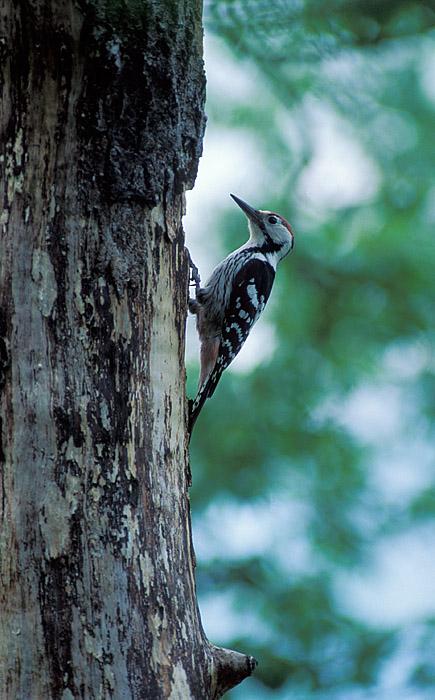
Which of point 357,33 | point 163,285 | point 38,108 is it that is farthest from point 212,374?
point 357,33

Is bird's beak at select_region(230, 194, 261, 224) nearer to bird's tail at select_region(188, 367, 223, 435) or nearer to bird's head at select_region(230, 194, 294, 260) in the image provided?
bird's head at select_region(230, 194, 294, 260)

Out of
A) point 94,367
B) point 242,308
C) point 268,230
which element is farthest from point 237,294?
point 94,367

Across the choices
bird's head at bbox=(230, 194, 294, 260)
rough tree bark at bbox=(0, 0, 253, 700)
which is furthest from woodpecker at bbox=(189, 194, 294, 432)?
rough tree bark at bbox=(0, 0, 253, 700)

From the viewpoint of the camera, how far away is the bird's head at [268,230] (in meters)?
4.22

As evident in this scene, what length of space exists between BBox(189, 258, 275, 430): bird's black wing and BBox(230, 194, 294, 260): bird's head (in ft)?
0.43

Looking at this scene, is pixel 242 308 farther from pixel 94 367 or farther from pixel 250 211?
pixel 94 367

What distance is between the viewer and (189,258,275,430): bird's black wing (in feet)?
11.6

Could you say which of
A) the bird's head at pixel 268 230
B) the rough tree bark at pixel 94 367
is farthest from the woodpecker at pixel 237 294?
the rough tree bark at pixel 94 367

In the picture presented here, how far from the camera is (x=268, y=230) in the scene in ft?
14.0

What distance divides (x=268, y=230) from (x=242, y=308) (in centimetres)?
64

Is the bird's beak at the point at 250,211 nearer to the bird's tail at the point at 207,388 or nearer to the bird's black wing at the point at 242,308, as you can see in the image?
the bird's black wing at the point at 242,308

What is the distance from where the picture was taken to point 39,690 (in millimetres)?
1568

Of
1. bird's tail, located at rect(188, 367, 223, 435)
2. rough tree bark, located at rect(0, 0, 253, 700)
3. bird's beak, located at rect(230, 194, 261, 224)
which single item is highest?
bird's beak, located at rect(230, 194, 261, 224)

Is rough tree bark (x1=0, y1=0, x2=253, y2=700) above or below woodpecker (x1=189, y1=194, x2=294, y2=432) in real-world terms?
below
